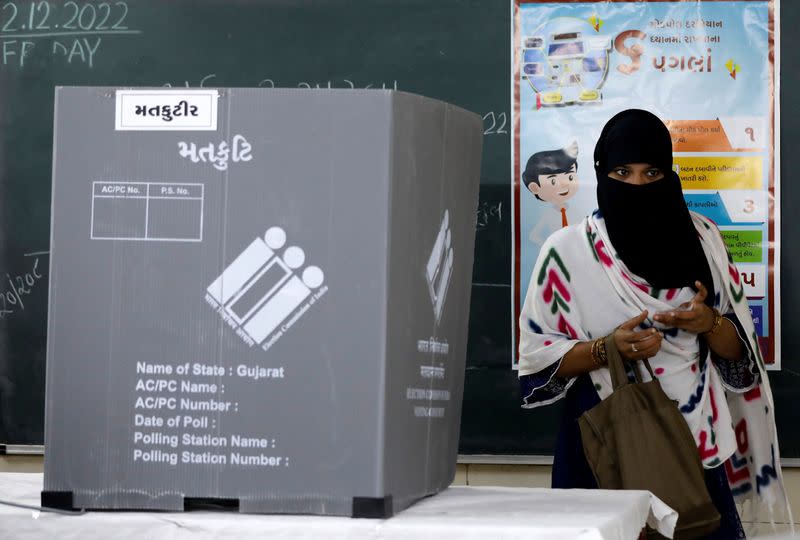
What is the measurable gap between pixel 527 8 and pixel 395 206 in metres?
2.25

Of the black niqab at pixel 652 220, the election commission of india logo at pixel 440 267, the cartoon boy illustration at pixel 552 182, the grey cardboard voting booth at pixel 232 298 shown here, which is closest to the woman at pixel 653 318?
the black niqab at pixel 652 220

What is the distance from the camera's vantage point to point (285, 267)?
117 centimetres

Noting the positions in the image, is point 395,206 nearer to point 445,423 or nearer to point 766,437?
point 445,423

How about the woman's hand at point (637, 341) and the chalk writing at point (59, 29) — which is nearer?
the woman's hand at point (637, 341)

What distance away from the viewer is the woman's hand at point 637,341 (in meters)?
2.26

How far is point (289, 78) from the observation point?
335 centimetres

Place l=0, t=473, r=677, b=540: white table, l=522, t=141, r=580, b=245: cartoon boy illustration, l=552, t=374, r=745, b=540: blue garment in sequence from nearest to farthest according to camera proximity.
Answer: l=0, t=473, r=677, b=540: white table
l=552, t=374, r=745, b=540: blue garment
l=522, t=141, r=580, b=245: cartoon boy illustration

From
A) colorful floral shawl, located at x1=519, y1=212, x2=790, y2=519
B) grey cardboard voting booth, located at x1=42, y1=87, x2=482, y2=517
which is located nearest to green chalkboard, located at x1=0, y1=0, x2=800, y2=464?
colorful floral shawl, located at x1=519, y1=212, x2=790, y2=519

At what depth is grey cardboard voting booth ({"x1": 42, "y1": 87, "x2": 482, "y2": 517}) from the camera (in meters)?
1.17

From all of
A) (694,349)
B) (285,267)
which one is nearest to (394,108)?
(285,267)

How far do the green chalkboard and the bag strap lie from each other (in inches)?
40.3

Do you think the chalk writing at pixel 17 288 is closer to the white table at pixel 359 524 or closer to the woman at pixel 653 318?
the woman at pixel 653 318

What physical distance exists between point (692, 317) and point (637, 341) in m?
0.13

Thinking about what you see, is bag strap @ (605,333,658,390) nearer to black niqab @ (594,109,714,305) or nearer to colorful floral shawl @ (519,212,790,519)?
colorful floral shawl @ (519,212,790,519)
